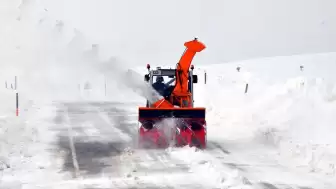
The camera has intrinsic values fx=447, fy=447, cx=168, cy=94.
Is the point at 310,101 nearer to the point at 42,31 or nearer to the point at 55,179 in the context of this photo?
the point at 55,179

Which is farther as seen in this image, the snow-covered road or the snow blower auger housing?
the snow blower auger housing

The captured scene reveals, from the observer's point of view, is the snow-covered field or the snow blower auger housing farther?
the snow blower auger housing

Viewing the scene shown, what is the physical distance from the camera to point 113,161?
10672mm

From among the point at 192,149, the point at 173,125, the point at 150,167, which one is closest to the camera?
the point at 150,167

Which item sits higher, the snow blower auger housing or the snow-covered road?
the snow blower auger housing

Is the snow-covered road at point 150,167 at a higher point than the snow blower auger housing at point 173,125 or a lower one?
lower

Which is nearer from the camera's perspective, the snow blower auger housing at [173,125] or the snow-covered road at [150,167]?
the snow-covered road at [150,167]

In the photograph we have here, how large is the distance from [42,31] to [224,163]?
31.7 m

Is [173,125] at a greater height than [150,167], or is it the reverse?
[173,125]

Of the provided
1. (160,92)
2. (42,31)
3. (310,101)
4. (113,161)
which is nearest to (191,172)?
(113,161)

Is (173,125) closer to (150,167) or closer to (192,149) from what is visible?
(192,149)

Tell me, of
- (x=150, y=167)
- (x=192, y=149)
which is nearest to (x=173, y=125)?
(x=192, y=149)

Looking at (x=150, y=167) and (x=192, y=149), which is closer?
(x=150, y=167)

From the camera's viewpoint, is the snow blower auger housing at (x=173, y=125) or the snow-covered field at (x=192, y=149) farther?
the snow blower auger housing at (x=173, y=125)
